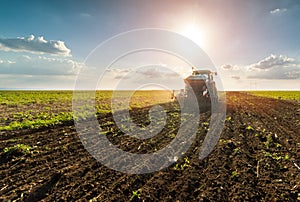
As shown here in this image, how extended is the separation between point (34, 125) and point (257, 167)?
939 centimetres

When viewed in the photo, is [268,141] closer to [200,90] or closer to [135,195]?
[135,195]

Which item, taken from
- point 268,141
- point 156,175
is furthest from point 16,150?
point 268,141

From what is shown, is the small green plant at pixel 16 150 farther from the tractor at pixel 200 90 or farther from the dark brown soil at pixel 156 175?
the tractor at pixel 200 90

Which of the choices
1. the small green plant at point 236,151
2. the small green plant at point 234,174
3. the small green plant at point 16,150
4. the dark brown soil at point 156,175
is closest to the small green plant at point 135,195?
the dark brown soil at point 156,175

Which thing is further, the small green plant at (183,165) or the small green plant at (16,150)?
the small green plant at (16,150)

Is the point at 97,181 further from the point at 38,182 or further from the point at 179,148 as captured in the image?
the point at 179,148

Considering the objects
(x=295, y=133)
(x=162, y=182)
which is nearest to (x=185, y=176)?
(x=162, y=182)

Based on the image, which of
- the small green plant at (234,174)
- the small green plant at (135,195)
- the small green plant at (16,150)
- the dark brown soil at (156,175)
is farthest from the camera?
the small green plant at (16,150)

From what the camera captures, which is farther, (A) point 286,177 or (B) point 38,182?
(A) point 286,177

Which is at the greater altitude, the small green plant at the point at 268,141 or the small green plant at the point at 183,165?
the small green plant at the point at 183,165

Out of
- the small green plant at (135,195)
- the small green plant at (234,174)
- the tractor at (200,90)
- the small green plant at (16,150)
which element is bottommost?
the small green plant at (234,174)

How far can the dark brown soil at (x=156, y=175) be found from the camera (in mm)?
4449

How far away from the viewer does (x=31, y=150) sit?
274 inches

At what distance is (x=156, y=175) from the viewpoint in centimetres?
527
